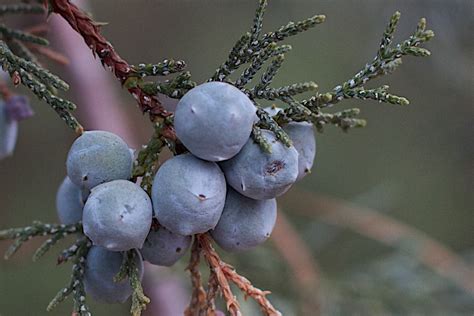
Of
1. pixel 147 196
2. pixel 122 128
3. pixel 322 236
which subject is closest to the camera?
pixel 147 196

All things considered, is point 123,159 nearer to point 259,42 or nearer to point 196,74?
point 259,42

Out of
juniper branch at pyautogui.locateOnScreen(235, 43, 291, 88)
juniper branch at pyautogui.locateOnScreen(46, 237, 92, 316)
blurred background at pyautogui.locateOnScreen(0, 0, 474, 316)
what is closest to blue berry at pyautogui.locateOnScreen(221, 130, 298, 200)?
juniper branch at pyautogui.locateOnScreen(235, 43, 291, 88)

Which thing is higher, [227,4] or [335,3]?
[335,3]

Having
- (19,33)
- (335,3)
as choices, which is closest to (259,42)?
(19,33)

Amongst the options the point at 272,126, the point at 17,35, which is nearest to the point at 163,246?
the point at 272,126

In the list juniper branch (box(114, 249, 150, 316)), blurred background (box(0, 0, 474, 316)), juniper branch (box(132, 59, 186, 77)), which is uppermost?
juniper branch (box(132, 59, 186, 77))

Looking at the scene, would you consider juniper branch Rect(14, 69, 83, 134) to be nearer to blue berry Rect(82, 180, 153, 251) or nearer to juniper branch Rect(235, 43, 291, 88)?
blue berry Rect(82, 180, 153, 251)

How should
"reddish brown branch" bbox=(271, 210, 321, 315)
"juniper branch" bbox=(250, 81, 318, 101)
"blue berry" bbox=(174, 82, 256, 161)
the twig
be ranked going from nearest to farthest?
"blue berry" bbox=(174, 82, 256, 161) < "juniper branch" bbox=(250, 81, 318, 101) < "reddish brown branch" bbox=(271, 210, 321, 315) < the twig
